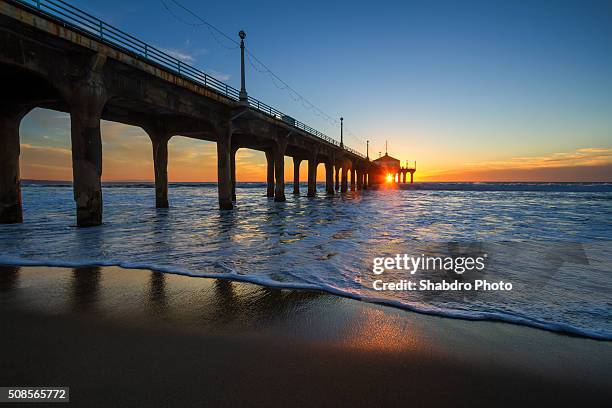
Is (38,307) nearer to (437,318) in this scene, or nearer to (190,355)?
(190,355)

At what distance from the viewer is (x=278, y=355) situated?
9.35 feet

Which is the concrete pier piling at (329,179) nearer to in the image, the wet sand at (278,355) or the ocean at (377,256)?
the ocean at (377,256)

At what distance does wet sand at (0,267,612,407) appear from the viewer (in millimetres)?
2281

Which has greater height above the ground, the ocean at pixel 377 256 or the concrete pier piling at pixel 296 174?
the concrete pier piling at pixel 296 174

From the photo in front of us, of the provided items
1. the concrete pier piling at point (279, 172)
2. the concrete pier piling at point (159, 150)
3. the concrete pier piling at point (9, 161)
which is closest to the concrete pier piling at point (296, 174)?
the concrete pier piling at point (279, 172)

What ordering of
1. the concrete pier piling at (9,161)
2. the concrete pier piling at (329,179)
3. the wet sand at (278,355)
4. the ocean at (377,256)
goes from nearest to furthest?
the wet sand at (278,355) → the ocean at (377,256) → the concrete pier piling at (9,161) → the concrete pier piling at (329,179)

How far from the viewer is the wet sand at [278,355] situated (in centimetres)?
228

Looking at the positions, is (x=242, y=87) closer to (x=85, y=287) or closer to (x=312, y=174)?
(x=85, y=287)

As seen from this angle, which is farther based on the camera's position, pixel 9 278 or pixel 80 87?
pixel 80 87

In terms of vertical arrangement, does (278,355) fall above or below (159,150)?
below

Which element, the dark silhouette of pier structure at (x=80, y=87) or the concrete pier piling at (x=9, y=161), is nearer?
the dark silhouette of pier structure at (x=80, y=87)

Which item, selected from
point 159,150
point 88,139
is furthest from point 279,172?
point 88,139

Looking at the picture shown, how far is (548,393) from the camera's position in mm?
2330

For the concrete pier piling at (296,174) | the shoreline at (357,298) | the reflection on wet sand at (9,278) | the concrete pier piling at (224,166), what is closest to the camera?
the shoreline at (357,298)
